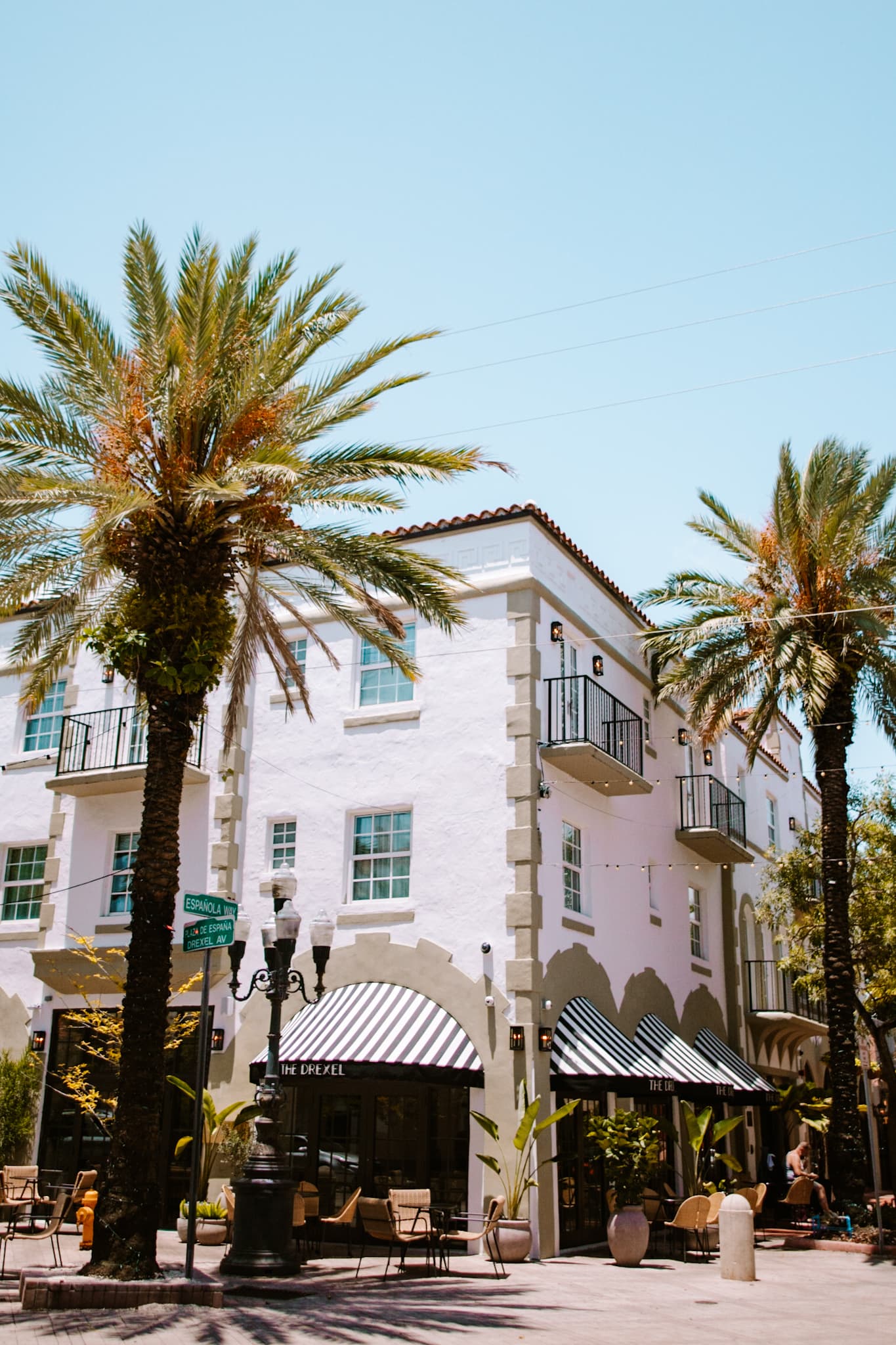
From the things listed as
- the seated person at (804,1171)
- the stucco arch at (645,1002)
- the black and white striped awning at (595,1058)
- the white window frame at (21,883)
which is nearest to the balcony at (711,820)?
the stucco arch at (645,1002)

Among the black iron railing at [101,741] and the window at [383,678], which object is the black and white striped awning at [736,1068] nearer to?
the window at [383,678]

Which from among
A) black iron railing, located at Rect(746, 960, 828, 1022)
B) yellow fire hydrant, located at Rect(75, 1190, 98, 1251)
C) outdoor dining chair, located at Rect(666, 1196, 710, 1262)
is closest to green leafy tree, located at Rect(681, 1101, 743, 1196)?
outdoor dining chair, located at Rect(666, 1196, 710, 1262)

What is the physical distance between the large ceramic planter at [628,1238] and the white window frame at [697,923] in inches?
363

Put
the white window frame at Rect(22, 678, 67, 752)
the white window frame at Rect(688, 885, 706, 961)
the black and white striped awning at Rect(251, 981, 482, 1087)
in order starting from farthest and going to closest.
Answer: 1. the white window frame at Rect(688, 885, 706, 961)
2. the white window frame at Rect(22, 678, 67, 752)
3. the black and white striped awning at Rect(251, 981, 482, 1087)

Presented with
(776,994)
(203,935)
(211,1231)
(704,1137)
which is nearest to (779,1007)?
(776,994)

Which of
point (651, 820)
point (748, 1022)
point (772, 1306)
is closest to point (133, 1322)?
point (772, 1306)

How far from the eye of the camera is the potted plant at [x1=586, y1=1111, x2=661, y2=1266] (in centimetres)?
1655

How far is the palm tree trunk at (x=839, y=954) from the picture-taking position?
19.8 m

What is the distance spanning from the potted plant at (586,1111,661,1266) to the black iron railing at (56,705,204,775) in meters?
9.17

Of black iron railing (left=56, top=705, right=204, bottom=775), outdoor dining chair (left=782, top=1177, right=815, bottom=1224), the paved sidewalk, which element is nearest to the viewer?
the paved sidewalk

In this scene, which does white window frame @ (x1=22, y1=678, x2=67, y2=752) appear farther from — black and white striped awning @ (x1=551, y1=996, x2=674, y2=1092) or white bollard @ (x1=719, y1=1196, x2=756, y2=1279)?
white bollard @ (x1=719, y1=1196, x2=756, y2=1279)

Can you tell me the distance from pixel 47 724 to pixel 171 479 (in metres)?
11.6

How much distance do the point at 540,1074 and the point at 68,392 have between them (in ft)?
34.7

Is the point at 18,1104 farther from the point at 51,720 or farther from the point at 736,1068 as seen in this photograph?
the point at 736,1068
